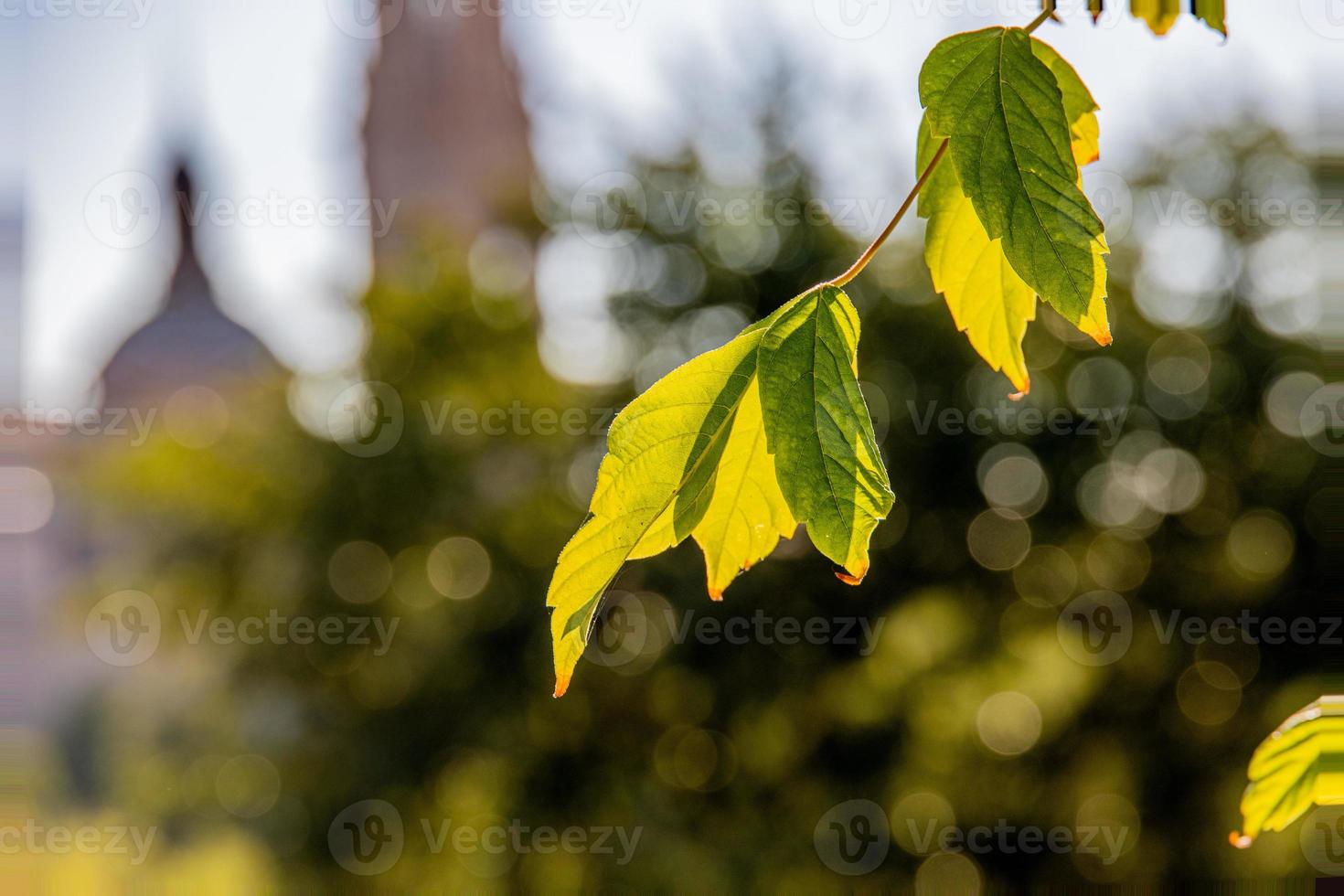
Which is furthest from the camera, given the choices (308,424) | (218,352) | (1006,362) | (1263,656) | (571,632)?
(218,352)

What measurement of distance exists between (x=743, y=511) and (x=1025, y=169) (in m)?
0.21

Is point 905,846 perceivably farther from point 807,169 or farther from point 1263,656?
point 807,169

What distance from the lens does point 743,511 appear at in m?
0.51

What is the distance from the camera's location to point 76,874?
5.24m

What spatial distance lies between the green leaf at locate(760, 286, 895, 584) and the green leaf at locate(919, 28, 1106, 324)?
8cm

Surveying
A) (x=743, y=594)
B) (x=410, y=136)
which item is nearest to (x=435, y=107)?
(x=410, y=136)

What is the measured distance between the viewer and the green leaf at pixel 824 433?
429 millimetres

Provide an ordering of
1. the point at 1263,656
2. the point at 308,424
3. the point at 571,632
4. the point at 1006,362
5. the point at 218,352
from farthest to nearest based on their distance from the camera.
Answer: the point at 218,352
the point at 1263,656
the point at 308,424
the point at 1006,362
the point at 571,632

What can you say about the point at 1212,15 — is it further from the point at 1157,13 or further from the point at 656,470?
the point at 656,470

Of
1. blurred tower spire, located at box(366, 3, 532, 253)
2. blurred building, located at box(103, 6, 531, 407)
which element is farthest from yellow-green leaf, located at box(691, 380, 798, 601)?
blurred building, located at box(103, 6, 531, 407)

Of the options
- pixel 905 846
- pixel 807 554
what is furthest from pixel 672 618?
pixel 905 846

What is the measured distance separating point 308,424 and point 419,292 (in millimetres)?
903

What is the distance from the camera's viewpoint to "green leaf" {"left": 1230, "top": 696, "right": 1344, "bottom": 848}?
490 mm

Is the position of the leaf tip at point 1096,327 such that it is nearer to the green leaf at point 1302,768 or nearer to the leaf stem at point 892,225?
the leaf stem at point 892,225
